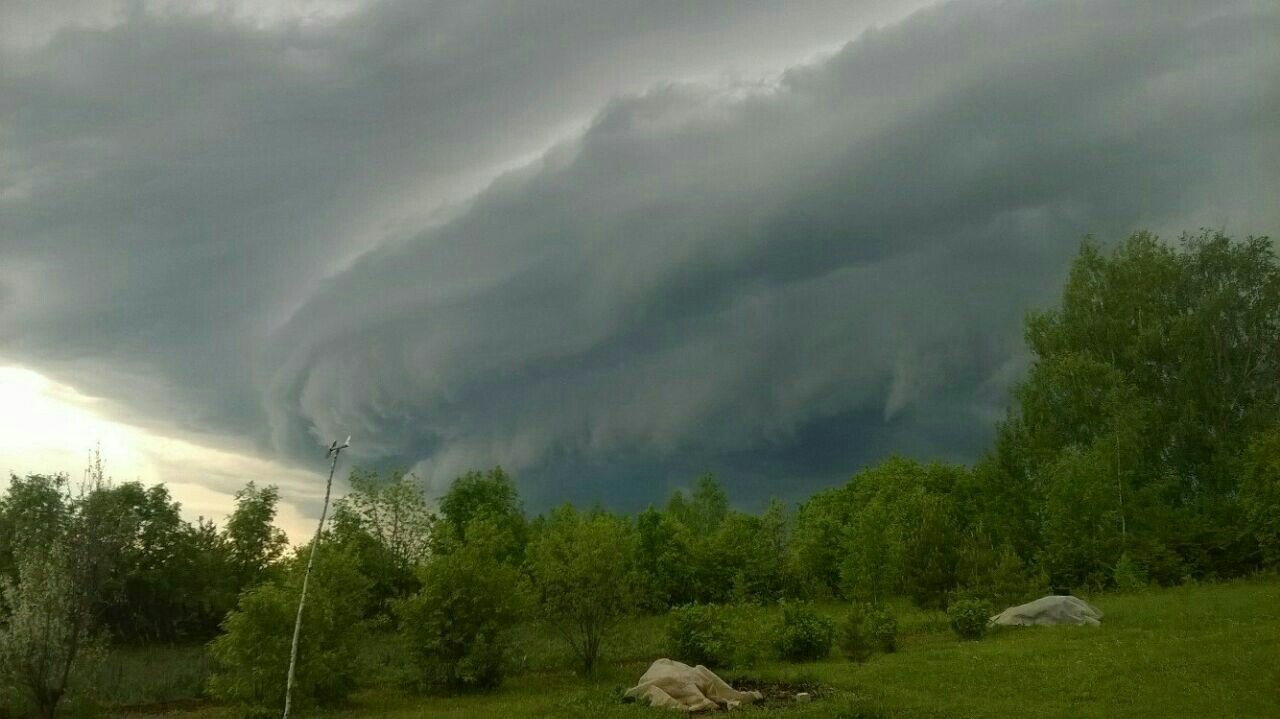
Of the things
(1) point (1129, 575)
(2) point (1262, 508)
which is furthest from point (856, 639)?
(2) point (1262, 508)

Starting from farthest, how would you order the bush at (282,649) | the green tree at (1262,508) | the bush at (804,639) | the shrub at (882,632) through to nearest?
the green tree at (1262,508) < the bush at (804,639) < the shrub at (882,632) < the bush at (282,649)

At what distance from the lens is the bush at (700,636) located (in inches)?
1195

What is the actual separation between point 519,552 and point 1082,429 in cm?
4753

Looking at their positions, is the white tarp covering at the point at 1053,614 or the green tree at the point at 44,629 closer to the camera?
the green tree at the point at 44,629

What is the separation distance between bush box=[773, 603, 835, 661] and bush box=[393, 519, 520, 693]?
401 inches

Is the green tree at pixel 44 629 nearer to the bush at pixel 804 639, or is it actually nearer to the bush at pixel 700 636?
the bush at pixel 700 636

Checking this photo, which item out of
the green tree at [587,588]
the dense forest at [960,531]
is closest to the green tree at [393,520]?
the dense forest at [960,531]

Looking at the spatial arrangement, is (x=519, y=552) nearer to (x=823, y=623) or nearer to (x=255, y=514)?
(x=255, y=514)

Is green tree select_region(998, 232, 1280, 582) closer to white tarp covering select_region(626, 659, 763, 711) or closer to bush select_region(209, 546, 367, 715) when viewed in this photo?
white tarp covering select_region(626, 659, 763, 711)

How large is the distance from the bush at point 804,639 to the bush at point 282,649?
15416mm

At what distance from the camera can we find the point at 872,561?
2056 inches

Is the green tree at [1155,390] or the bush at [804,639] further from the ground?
the green tree at [1155,390]

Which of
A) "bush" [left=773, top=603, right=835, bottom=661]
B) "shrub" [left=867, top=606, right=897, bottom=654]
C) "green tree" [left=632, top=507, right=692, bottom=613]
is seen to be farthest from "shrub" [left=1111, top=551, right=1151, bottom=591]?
"green tree" [left=632, top=507, right=692, bottom=613]

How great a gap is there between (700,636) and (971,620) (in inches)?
430
